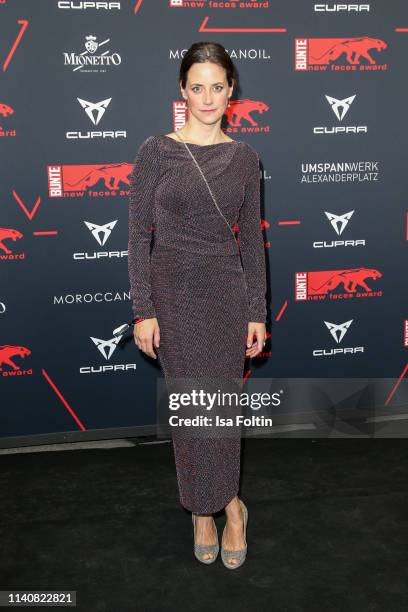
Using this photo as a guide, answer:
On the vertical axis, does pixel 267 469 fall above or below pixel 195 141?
below

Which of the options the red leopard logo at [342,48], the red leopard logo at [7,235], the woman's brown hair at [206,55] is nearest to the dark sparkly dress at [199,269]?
the woman's brown hair at [206,55]

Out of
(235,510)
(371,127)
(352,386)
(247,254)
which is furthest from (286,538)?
(371,127)

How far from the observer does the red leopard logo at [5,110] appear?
3244mm

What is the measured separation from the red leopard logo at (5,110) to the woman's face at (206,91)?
1.27 meters

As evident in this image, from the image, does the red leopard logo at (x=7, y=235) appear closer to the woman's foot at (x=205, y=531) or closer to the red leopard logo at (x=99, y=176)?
the red leopard logo at (x=99, y=176)

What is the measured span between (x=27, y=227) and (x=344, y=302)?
5.35 ft

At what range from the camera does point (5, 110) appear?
3248 millimetres

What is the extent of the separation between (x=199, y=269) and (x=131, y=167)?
1274 millimetres

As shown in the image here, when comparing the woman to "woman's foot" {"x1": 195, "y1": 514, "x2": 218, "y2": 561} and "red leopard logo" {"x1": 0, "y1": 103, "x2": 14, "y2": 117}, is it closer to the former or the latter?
"woman's foot" {"x1": 195, "y1": 514, "x2": 218, "y2": 561}

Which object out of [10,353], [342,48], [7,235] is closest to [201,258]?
[7,235]

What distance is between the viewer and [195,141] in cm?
230

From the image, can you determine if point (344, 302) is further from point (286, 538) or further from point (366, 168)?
point (286, 538)

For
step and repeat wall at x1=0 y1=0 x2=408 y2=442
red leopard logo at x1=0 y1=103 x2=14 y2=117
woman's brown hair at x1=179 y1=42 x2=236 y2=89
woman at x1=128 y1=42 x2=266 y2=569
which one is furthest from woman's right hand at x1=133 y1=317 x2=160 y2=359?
red leopard logo at x1=0 y1=103 x2=14 y2=117

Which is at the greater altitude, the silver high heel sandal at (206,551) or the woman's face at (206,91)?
the woman's face at (206,91)
